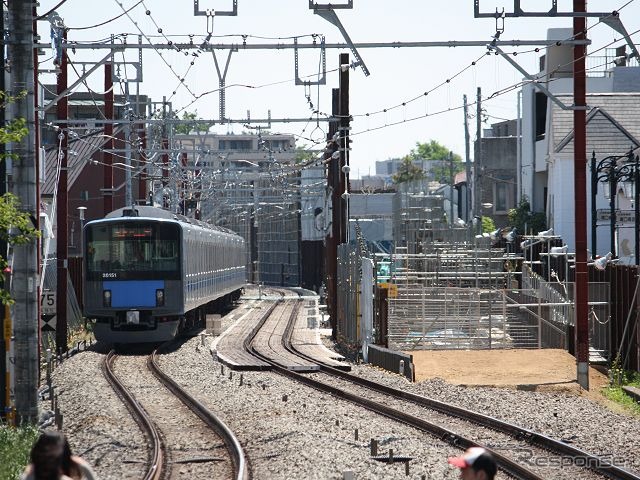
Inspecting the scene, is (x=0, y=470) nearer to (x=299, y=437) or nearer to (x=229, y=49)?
(x=299, y=437)

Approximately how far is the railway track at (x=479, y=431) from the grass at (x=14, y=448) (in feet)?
15.2

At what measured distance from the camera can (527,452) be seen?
1236 cm

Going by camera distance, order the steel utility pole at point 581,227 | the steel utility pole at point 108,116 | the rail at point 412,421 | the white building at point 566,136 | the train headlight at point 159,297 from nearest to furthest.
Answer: the rail at point 412,421, the steel utility pole at point 581,227, the train headlight at point 159,297, the steel utility pole at point 108,116, the white building at point 566,136

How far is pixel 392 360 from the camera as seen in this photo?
75.5 feet

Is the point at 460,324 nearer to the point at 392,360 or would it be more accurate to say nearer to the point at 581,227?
the point at 392,360

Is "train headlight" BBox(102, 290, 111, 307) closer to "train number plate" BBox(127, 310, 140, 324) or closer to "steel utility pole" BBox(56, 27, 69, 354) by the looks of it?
"train number plate" BBox(127, 310, 140, 324)

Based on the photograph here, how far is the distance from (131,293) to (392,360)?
22.7 ft

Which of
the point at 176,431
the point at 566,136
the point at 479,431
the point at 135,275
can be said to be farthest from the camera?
the point at 566,136

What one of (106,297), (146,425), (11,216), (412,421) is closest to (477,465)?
(11,216)

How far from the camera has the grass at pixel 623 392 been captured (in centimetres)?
1841

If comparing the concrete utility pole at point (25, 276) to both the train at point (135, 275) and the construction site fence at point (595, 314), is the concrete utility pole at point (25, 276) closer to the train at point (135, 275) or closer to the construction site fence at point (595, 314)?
the train at point (135, 275)

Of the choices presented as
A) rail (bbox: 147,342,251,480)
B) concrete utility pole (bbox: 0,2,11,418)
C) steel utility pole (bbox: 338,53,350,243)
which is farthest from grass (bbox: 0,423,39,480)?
steel utility pole (bbox: 338,53,350,243)

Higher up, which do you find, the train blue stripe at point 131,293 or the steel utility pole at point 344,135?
the steel utility pole at point 344,135
